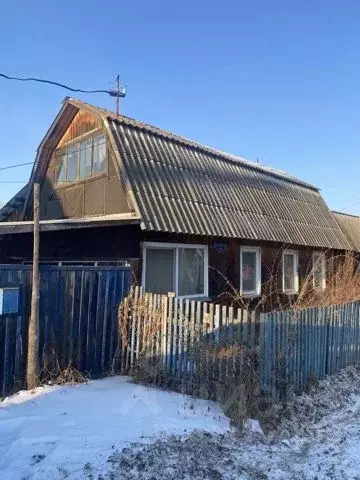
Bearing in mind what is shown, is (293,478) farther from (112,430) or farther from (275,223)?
(275,223)

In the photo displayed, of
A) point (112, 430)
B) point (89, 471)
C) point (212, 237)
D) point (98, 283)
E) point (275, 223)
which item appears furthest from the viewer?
point (275, 223)

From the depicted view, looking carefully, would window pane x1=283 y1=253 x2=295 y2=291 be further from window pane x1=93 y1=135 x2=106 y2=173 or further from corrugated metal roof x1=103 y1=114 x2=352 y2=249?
window pane x1=93 y1=135 x2=106 y2=173

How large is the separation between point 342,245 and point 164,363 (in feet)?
38.5

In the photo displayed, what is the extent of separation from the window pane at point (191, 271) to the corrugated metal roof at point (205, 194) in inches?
30.1

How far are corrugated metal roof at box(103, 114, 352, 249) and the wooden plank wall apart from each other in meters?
1.99

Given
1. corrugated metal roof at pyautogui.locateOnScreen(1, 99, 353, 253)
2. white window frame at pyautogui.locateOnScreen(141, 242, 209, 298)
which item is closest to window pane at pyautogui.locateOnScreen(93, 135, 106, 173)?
corrugated metal roof at pyautogui.locateOnScreen(1, 99, 353, 253)

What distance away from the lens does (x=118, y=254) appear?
32.6 feet

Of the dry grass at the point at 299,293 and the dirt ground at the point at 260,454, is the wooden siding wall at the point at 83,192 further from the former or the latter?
the dirt ground at the point at 260,454

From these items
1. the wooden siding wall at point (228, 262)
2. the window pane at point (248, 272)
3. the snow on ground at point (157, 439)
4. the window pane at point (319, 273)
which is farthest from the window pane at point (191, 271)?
the window pane at point (319, 273)

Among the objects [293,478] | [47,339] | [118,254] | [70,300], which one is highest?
[118,254]

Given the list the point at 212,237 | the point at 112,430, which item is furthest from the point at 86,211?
the point at 112,430

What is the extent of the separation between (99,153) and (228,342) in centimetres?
725

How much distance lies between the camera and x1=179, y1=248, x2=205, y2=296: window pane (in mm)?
10562

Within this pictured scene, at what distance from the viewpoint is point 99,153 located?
11.8 m
